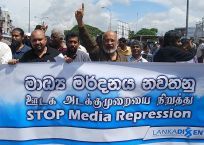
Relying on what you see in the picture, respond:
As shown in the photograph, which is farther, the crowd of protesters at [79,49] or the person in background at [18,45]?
the person in background at [18,45]

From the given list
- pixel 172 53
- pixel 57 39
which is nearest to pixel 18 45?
pixel 57 39

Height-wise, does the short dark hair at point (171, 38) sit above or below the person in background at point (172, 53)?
above

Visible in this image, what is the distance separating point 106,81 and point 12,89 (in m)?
1.06

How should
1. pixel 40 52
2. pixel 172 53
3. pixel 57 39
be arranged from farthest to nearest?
1. pixel 57 39
2. pixel 172 53
3. pixel 40 52

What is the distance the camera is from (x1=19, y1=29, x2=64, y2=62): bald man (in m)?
5.51

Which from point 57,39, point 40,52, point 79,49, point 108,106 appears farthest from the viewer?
point 57,39

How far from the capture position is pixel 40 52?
5.60m

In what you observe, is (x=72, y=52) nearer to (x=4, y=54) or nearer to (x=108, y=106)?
(x=4, y=54)

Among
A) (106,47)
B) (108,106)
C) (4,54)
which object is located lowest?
(108,106)

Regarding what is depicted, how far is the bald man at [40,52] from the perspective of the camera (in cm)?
551

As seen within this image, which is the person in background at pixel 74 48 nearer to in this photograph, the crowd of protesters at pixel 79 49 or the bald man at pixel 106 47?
the crowd of protesters at pixel 79 49

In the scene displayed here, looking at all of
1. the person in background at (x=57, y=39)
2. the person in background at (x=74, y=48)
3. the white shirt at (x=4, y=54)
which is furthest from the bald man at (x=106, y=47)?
the person in background at (x=57, y=39)

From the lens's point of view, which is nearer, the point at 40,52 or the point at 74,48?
the point at 40,52

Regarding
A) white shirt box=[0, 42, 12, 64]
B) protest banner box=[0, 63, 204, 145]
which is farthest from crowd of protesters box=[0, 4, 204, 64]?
protest banner box=[0, 63, 204, 145]
